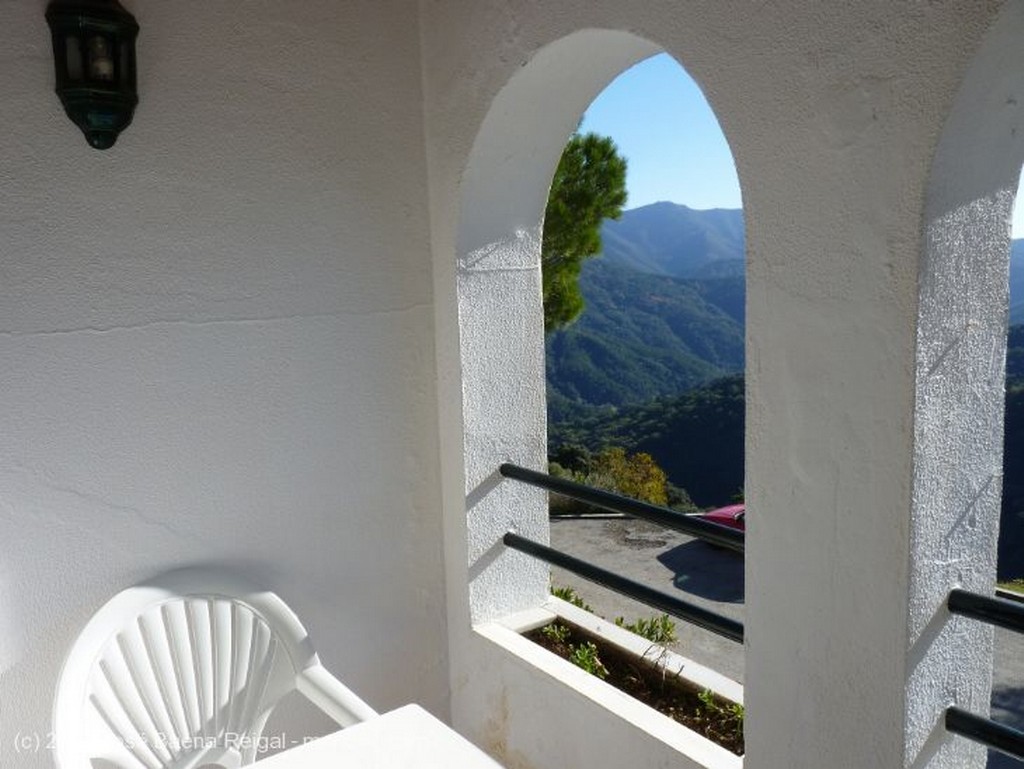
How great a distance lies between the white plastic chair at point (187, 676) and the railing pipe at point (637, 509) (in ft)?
2.40

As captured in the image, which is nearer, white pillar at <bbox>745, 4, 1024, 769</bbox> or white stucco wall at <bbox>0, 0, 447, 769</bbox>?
white pillar at <bbox>745, 4, 1024, 769</bbox>

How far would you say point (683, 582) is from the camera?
29.5 feet

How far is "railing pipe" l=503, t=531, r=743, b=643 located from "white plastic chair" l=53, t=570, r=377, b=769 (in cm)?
66

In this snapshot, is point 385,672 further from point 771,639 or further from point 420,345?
point 771,639

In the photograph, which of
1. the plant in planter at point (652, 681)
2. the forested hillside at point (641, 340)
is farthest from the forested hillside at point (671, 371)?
the plant in planter at point (652, 681)

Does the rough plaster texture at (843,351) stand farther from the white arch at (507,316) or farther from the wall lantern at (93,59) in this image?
the wall lantern at (93,59)

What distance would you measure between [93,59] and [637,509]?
5.17 ft

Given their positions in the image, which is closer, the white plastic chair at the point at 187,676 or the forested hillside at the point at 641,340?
the white plastic chair at the point at 187,676

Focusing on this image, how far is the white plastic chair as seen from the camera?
1833mm

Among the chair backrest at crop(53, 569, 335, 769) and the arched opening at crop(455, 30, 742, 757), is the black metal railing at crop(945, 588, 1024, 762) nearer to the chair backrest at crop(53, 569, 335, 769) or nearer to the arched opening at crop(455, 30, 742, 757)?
the arched opening at crop(455, 30, 742, 757)

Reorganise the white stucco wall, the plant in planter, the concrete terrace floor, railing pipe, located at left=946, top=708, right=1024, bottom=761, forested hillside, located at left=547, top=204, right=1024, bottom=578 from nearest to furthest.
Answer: railing pipe, located at left=946, top=708, right=1024, bottom=761, the white stucco wall, the plant in planter, the concrete terrace floor, forested hillside, located at left=547, top=204, right=1024, bottom=578

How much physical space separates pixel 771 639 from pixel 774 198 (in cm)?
80

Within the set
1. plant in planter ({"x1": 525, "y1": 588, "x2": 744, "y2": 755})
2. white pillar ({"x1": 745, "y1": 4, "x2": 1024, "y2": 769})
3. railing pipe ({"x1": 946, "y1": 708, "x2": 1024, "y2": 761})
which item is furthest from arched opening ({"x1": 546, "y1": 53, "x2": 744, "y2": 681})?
railing pipe ({"x1": 946, "y1": 708, "x2": 1024, "y2": 761})

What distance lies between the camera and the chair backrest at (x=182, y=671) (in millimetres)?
1837
